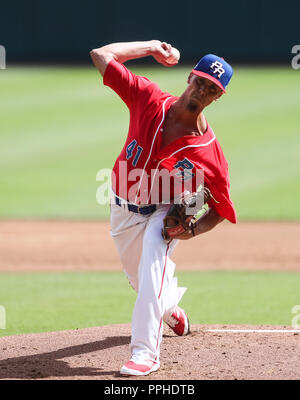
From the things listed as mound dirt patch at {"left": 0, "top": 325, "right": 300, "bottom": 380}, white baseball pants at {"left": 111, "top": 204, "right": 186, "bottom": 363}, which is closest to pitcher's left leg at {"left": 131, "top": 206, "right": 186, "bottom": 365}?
white baseball pants at {"left": 111, "top": 204, "right": 186, "bottom": 363}

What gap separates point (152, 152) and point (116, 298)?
2.66 metres

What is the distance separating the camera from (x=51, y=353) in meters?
4.88

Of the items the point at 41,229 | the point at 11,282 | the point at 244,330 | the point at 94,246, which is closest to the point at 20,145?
the point at 41,229

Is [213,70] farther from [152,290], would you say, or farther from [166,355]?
[166,355]

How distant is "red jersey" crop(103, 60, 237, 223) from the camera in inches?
176

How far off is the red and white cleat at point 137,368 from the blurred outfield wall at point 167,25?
20073mm

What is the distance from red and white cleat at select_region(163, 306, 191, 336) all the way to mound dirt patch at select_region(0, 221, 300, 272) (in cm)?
297

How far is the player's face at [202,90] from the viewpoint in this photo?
4.41 metres

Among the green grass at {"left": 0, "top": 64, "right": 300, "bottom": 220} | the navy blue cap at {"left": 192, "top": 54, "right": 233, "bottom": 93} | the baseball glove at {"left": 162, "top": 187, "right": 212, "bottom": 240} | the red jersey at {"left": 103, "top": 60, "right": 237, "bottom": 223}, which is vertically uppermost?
the navy blue cap at {"left": 192, "top": 54, "right": 233, "bottom": 93}

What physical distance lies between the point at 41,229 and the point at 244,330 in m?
4.88

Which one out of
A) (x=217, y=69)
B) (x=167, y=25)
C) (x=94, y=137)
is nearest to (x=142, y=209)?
(x=217, y=69)

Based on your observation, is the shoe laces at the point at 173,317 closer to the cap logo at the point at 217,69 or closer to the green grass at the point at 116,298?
the green grass at the point at 116,298

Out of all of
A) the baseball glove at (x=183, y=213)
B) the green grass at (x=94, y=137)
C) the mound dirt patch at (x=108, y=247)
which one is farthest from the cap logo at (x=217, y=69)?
the green grass at (x=94, y=137)

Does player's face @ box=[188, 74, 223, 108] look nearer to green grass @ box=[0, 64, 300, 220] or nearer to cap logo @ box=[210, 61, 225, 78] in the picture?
cap logo @ box=[210, 61, 225, 78]
